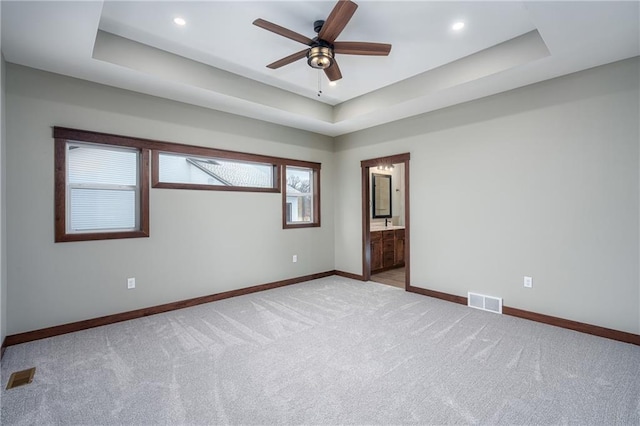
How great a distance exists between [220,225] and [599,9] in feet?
14.2

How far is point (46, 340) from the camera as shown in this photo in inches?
117

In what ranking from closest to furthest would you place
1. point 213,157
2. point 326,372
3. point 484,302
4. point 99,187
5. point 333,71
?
1. point 326,372
2. point 333,71
3. point 99,187
4. point 484,302
5. point 213,157

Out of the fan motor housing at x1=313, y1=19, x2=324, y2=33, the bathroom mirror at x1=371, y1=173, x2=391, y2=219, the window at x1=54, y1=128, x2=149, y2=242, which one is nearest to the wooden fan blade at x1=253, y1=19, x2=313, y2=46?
the fan motor housing at x1=313, y1=19, x2=324, y2=33

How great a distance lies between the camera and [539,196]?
3.40 metres

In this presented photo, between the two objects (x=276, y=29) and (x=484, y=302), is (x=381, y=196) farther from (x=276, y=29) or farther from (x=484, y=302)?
(x=276, y=29)

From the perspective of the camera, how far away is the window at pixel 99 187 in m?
3.14

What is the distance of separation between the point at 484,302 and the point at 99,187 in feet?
15.6

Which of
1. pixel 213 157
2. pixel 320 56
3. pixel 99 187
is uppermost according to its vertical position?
pixel 320 56

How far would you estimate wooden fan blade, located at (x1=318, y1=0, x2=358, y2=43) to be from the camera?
209cm

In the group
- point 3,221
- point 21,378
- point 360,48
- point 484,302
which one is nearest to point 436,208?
point 484,302

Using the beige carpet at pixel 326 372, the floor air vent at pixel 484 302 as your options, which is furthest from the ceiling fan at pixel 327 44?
the floor air vent at pixel 484 302

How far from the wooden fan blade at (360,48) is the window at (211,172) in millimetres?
2329

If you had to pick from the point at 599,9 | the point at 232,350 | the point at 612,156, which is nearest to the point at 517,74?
the point at 599,9

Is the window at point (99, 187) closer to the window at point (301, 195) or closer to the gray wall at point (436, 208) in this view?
the gray wall at point (436, 208)
